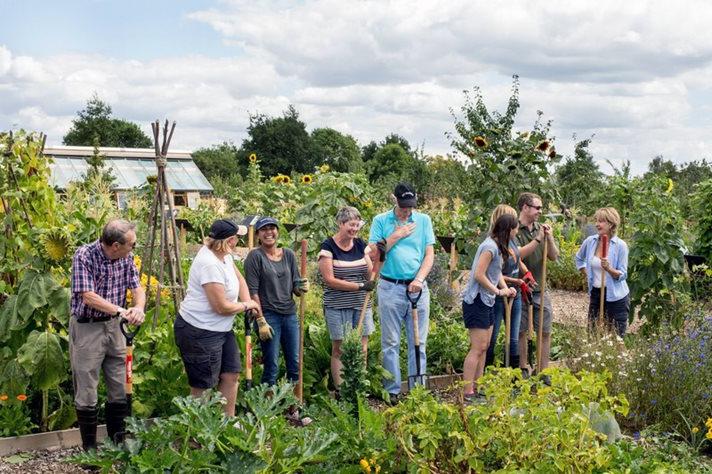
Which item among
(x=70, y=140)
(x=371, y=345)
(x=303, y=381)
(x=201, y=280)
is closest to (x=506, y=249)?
(x=371, y=345)

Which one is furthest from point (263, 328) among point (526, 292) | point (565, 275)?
point (565, 275)

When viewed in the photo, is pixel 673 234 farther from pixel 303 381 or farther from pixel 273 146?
pixel 273 146

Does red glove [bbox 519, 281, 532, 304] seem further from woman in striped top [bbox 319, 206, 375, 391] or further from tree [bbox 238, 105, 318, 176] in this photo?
tree [bbox 238, 105, 318, 176]

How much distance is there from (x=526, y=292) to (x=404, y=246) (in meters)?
1.12

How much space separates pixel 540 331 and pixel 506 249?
2.93ft

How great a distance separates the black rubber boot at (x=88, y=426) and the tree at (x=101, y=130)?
133 ft

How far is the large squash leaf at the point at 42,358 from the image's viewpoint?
4.81 metres

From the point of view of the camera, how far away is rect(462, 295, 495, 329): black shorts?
18.8 feet

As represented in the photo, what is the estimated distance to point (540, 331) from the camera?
6.23m

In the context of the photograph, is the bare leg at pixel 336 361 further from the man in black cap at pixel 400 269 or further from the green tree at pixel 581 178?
the green tree at pixel 581 178

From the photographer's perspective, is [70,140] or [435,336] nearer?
[435,336]

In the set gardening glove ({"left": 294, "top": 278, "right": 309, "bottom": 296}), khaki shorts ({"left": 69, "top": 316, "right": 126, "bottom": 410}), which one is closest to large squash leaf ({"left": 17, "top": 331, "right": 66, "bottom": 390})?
khaki shorts ({"left": 69, "top": 316, "right": 126, "bottom": 410})

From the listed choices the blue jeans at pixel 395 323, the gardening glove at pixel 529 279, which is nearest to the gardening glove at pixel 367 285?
the blue jeans at pixel 395 323

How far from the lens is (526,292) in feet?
20.3
